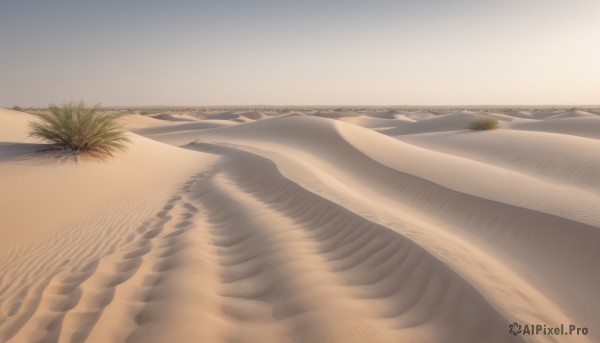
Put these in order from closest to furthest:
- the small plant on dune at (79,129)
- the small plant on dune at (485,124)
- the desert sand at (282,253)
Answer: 1. the desert sand at (282,253)
2. the small plant on dune at (79,129)
3. the small plant on dune at (485,124)

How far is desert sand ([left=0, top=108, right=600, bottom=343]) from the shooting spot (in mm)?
2504

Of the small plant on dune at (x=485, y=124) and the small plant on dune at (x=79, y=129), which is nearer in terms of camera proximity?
the small plant on dune at (x=79, y=129)

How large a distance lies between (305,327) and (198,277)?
122cm

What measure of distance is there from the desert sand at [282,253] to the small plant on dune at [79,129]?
38 cm

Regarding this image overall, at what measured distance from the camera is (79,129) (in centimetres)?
666

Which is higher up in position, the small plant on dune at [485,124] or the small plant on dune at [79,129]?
the small plant on dune at [79,129]

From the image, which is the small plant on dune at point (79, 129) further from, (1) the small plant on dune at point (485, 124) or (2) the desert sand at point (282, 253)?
(1) the small plant on dune at point (485, 124)

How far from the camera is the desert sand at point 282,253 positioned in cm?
250

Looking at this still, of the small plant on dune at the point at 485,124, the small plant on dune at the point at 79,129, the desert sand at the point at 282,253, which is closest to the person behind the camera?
the desert sand at the point at 282,253

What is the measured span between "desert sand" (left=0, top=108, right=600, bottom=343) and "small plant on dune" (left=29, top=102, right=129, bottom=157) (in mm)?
377

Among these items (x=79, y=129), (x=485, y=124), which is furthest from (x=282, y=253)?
(x=485, y=124)

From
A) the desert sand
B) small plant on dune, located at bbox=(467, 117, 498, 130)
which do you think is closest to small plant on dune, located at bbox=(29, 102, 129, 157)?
the desert sand

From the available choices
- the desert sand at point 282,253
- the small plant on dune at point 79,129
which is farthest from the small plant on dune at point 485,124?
the small plant on dune at point 79,129

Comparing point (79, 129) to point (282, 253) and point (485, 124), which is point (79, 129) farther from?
point (485, 124)
